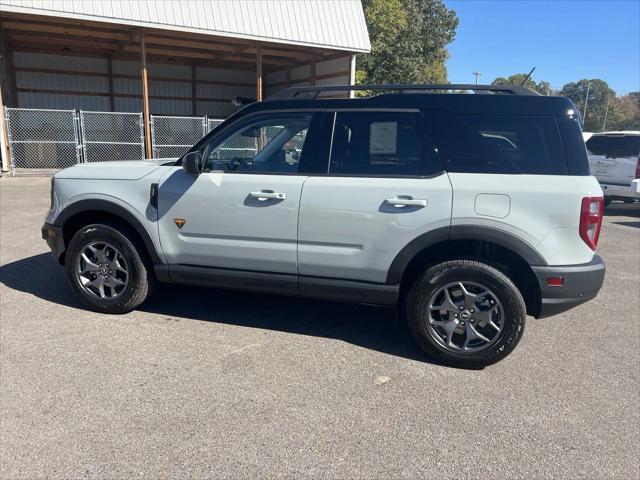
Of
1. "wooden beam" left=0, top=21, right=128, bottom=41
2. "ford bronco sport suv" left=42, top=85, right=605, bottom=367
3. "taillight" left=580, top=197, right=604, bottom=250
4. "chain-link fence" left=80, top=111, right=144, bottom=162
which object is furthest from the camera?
"chain-link fence" left=80, top=111, right=144, bottom=162

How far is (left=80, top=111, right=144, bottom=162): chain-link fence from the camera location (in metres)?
20.2

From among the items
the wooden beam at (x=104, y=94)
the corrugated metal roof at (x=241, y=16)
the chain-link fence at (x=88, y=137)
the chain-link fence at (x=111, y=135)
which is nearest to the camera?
the corrugated metal roof at (x=241, y=16)

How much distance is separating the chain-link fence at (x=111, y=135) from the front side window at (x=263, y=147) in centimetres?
1665

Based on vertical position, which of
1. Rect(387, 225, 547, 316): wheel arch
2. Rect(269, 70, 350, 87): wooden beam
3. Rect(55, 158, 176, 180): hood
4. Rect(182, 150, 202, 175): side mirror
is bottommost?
Rect(387, 225, 547, 316): wheel arch

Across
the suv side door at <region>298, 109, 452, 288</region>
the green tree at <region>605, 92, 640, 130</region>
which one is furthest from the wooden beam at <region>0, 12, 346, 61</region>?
the green tree at <region>605, 92, 640, 130</region>

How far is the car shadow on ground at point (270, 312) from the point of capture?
4316 millimetres

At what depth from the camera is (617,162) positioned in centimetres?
1132

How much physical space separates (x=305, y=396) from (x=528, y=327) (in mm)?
2424

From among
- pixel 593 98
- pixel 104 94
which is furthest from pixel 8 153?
pixel 593 98

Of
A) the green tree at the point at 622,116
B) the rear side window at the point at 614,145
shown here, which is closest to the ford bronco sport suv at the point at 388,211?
the rear side window at the point at 614,145

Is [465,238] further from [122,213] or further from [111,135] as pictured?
[111,135]

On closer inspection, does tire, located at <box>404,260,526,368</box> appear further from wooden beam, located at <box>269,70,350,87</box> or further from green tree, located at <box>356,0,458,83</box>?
green tree, located at <box>356,0,458,83</box>

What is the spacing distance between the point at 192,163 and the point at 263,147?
65cm

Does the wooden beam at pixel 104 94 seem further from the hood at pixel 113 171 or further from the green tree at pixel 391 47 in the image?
the hood at pixel 113 171
